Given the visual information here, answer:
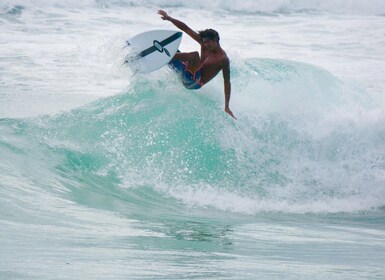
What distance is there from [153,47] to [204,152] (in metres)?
1.35

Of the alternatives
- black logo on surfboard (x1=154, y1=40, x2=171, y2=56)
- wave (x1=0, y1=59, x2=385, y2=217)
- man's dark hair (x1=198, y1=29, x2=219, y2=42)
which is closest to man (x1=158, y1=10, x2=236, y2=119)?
man's dark hair (x1=198, y1=29, x2=219, y2=42)

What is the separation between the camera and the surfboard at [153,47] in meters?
9.04

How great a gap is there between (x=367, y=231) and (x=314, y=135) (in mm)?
2501

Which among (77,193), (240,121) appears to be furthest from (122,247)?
(240,121)

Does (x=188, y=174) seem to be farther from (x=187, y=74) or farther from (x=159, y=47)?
(x=159, y=47)

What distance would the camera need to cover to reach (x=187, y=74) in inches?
364

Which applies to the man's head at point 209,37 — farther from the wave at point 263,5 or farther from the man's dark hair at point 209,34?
the wave at point 263,5

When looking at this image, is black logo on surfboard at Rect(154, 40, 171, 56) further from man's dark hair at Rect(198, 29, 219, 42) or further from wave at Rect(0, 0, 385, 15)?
wave at Rect(0, 0, 385, 15)

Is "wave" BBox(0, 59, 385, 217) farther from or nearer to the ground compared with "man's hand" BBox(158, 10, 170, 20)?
nearer to the ground

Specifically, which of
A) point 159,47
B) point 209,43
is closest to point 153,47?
point 159,47

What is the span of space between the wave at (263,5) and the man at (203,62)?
1311 cm

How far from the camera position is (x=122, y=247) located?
503cm

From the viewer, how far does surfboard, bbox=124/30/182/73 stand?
29.7 ft

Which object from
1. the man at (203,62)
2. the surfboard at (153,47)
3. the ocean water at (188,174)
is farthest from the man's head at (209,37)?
the ocean water at (188,174)
